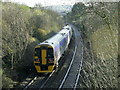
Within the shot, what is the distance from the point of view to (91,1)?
1181 cm

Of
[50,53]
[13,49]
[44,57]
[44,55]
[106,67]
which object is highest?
[106,67]

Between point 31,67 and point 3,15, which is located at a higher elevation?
point 3,15

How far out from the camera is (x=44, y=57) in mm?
14766

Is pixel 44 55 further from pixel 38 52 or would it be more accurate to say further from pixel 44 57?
pixel 38 52

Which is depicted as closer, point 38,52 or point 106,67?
point 106,67

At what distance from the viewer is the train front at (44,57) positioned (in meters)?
14.8

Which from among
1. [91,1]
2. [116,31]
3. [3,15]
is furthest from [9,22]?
[116,31]

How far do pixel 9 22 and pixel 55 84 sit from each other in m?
6.72

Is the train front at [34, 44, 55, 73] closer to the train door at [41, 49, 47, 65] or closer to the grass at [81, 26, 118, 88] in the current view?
the train door at [41, 49, 47, 65]

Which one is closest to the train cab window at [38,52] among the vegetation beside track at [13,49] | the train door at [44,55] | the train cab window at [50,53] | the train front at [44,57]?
the train front at [44,57]

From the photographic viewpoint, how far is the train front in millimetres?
14758

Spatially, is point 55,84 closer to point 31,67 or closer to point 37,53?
point 37,53

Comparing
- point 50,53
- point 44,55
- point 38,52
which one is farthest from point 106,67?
point 38,52

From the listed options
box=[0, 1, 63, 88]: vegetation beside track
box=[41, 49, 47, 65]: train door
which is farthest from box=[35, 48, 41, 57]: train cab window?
box=[0, 1, 63, 88]: vegetation beside track
